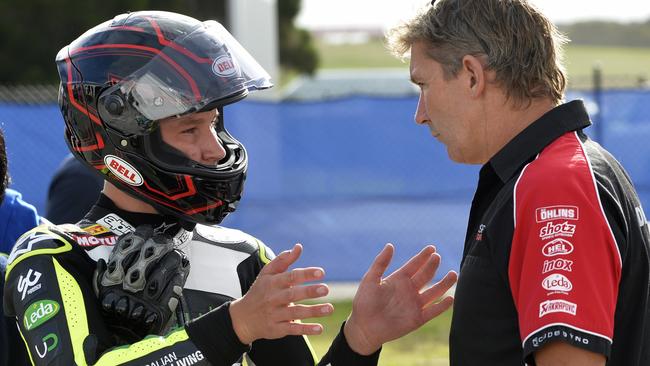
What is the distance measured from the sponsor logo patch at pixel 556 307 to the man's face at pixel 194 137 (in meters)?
1.12

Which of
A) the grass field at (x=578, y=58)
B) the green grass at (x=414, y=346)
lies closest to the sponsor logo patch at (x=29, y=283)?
the green grass at (x=414, y=346)

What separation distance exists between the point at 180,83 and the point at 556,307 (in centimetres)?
126

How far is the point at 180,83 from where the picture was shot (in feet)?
9.76

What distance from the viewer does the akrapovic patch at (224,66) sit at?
3.04 m

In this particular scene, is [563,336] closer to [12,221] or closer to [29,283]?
[29,283]

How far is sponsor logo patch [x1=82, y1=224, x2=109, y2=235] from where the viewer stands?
2941 millimetres

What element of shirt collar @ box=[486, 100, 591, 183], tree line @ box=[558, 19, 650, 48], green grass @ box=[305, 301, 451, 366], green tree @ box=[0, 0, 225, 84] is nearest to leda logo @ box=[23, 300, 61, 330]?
shirt collar @ box=[486, 100, 591, 183]

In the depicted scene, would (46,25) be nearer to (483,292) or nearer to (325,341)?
(325,341)

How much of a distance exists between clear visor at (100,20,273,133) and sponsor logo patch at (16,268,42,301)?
1.68ft

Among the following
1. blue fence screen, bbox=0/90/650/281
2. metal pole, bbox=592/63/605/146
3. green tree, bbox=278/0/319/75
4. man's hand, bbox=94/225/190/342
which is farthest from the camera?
green tree, bbox=278/0/319/75

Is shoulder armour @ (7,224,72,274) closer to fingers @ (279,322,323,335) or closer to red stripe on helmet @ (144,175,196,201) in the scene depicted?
red stripe on helmet @ (144,175,196,201)

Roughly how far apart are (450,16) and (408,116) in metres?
6.45

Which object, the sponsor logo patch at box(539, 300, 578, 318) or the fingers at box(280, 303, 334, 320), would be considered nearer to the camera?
the sponsor logo patch at box(539, 300, 578, 318)

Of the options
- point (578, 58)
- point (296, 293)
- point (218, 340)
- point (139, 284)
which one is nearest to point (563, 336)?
point (296, 293)
